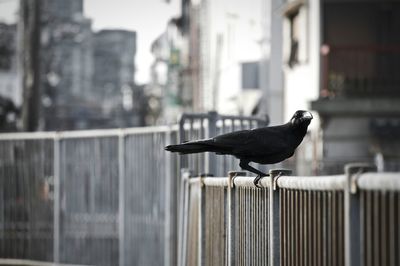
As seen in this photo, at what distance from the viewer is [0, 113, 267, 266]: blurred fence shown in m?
13.8

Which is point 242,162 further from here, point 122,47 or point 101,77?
point 101,77

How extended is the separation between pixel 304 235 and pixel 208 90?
53257 mm

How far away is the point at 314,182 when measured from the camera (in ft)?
18.0

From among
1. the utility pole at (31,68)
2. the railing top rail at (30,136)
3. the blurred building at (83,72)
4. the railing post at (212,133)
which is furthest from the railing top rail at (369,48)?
the railing post at (212,133)

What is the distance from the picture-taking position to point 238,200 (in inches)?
315

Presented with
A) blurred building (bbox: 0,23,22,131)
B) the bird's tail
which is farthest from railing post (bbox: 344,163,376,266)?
blurred building (bbox: 0,23,22,131)

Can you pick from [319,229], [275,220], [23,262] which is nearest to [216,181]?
[275,220]

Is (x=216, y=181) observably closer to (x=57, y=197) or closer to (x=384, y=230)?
(x=384, y=230)

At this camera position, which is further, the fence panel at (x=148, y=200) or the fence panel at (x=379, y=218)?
the fence panel at (x=148, y=200)

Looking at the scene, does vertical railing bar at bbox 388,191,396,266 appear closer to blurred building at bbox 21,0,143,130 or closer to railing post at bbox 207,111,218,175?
railing post at bbox 207,111,218,175

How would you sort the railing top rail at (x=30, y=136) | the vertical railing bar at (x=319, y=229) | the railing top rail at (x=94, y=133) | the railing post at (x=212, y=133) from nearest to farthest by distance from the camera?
the vertical railing bar at (x=319, y=229)
the railing post at (x=212, y=133)
the railing top rail at (x=94, y=133)
the railing top rail at (x=30, y=136)

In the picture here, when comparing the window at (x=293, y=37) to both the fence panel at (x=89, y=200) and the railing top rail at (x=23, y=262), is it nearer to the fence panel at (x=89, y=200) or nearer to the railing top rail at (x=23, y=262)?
the railing top rail at (x=23, y=262)

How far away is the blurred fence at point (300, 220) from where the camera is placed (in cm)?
460

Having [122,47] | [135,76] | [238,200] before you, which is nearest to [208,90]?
[122,47]
